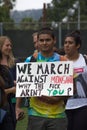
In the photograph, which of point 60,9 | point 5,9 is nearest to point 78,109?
point 5,9

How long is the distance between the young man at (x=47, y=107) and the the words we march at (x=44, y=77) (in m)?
0.10

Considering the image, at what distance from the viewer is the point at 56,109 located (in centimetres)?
656

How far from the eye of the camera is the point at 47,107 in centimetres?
655

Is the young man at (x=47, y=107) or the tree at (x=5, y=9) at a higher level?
the young man at (x=47, y=107)

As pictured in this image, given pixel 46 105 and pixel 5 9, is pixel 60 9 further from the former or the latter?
pixel 46 105

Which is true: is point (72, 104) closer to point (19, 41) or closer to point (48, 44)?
point (48, 44)

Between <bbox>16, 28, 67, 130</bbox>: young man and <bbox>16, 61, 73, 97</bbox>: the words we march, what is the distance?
0.33ft

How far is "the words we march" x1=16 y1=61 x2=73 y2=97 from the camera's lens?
6625 millimetres

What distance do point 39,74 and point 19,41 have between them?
985 inches

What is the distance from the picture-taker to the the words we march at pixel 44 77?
6625 millimetres

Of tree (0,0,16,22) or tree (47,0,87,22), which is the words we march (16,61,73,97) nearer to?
tree (0,0,16,22)

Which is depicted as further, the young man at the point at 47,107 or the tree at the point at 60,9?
the tree at the point at 60,9

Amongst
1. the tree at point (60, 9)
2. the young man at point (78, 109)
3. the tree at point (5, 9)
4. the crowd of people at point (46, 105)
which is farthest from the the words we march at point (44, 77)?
the tree at point (60, 9)

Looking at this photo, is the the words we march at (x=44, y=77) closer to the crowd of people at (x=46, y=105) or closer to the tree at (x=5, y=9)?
the crowd of people at (x=46, y=105)
